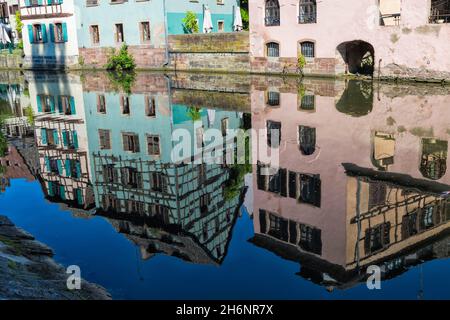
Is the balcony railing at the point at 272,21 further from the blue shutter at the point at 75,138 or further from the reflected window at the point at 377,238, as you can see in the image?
the reflected window at the point at 377,238

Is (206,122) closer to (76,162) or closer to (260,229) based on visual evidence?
(76,162)

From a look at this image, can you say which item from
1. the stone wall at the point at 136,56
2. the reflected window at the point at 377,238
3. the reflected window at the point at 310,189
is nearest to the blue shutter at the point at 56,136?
the reflected window at the point at 310,189

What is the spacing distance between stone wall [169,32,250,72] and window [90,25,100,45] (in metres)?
7.67

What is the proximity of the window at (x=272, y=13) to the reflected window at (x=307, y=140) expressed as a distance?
16.7 metres

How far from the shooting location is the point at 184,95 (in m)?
22.3

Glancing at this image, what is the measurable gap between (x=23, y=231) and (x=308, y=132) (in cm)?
789

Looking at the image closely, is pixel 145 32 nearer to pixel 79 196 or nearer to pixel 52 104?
pixel 52 104

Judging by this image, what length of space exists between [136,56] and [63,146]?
962 inches

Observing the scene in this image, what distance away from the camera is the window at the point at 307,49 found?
27562 millimetres

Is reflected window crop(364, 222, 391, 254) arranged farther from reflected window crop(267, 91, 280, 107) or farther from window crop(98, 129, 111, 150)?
reflected window crop(267, 91, 280, 107)

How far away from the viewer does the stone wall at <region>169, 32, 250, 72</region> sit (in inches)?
1210

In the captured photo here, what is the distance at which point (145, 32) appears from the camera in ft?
118

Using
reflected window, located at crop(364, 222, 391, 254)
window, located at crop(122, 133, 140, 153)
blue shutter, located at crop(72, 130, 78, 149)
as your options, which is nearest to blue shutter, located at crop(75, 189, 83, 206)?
window, located at crop(122, 133, 140, 153)

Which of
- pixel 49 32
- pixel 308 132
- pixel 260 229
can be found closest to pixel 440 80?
pixel 308 132
